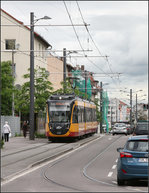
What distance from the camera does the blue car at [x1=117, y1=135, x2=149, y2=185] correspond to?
13.5m

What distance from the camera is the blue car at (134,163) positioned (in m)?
13.5

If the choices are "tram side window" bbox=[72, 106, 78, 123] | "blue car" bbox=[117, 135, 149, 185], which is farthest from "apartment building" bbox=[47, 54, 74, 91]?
"blue car" bbox=[117, 135, 149, 185]

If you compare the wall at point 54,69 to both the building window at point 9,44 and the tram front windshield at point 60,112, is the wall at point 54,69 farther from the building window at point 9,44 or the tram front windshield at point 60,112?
the tram front windshield at point 60,112

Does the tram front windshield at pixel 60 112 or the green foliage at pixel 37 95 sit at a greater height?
the green foliage at pixel 37 95

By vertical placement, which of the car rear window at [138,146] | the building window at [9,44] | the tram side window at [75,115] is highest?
the building window at [9,44]

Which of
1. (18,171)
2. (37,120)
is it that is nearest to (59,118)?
(18,171)

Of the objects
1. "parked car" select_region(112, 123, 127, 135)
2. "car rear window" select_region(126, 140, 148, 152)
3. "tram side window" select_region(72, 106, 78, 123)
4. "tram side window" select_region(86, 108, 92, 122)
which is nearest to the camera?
"car rear window" select_region(126, 140, 148, 152)

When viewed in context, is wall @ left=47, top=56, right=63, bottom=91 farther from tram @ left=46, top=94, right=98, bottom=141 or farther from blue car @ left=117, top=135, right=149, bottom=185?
blue car @ left=117, top=135, right=149, bottom=185

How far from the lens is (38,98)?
43.5 m

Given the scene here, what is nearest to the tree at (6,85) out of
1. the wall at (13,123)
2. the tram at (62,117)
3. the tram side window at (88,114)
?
the wall at (13,123)

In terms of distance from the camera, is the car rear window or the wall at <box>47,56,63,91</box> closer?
the car rear window

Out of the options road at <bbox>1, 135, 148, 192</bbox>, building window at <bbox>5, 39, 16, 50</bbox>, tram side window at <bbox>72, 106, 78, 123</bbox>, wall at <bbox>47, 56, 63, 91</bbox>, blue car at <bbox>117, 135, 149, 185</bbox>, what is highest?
building window at <bbox>5, 39, 16, 50</bbox>

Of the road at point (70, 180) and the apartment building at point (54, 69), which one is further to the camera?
the apartment building at point (54, 69)

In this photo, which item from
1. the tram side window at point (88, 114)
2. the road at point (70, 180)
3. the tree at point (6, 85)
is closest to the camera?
the road at point (70, 180)
